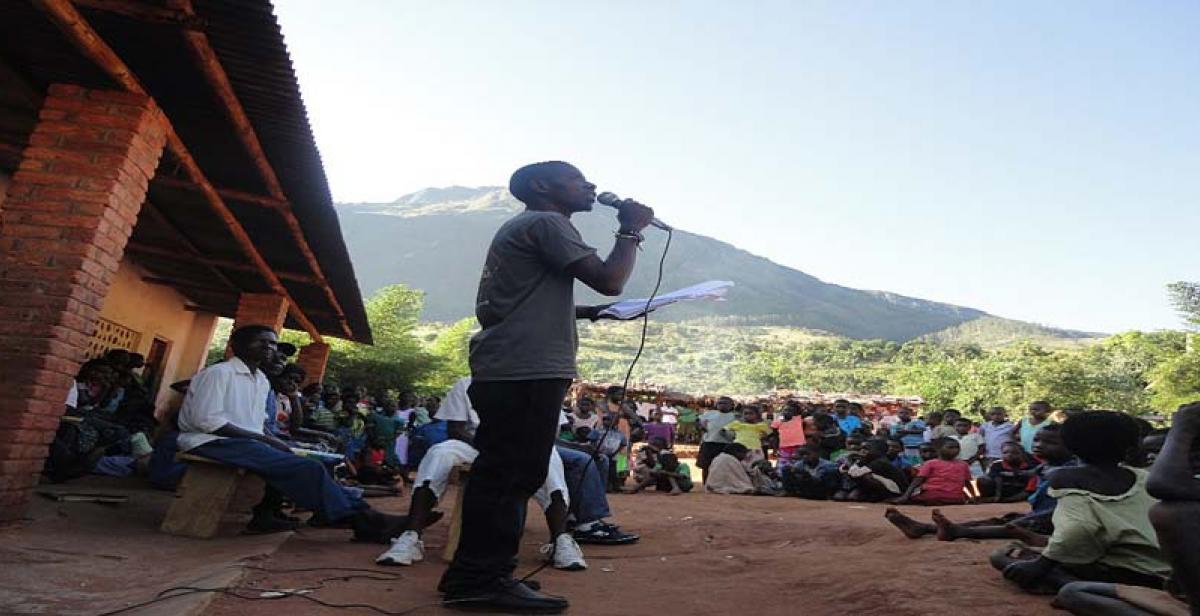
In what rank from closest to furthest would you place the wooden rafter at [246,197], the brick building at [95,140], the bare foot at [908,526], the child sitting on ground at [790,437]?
1. the brick building at [95,140]
2. the bare foot at [908,526]
3. the wooden rafter at [246,197]
4. the child sitting on ground at [790,437]

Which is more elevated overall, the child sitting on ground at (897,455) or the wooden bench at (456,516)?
the child sitting on ground at (897,455)

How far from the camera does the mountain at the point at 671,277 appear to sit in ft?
351

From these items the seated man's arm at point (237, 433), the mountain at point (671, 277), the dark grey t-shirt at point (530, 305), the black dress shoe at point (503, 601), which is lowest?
the black dress shoe at point (503, 601)

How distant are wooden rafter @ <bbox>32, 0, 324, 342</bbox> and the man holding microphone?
9.60ft

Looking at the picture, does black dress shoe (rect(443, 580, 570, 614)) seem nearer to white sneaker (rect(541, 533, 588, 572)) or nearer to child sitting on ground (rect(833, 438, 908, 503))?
white sneaker (rect(541, 533, 588, 572))

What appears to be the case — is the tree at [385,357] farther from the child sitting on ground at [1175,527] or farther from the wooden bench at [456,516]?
the child sitting on ground at [1175,527]

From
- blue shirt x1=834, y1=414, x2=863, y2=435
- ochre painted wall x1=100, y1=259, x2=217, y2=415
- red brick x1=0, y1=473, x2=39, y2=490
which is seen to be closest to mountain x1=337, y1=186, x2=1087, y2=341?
ochre painted wall x1=100, y1=259, x2=217, y2=415

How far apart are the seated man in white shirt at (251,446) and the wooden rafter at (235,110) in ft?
5.14

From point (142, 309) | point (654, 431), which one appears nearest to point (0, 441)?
point (142, 309)

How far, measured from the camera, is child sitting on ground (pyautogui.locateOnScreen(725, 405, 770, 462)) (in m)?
11.4

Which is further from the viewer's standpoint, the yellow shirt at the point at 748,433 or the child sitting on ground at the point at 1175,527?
the yellow shirt at the point at 748,433

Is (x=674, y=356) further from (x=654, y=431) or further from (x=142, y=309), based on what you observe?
(x=142, y=309)

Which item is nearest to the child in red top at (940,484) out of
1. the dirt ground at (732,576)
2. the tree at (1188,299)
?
the dirt ground at (732,576)

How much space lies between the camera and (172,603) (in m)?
2.45
